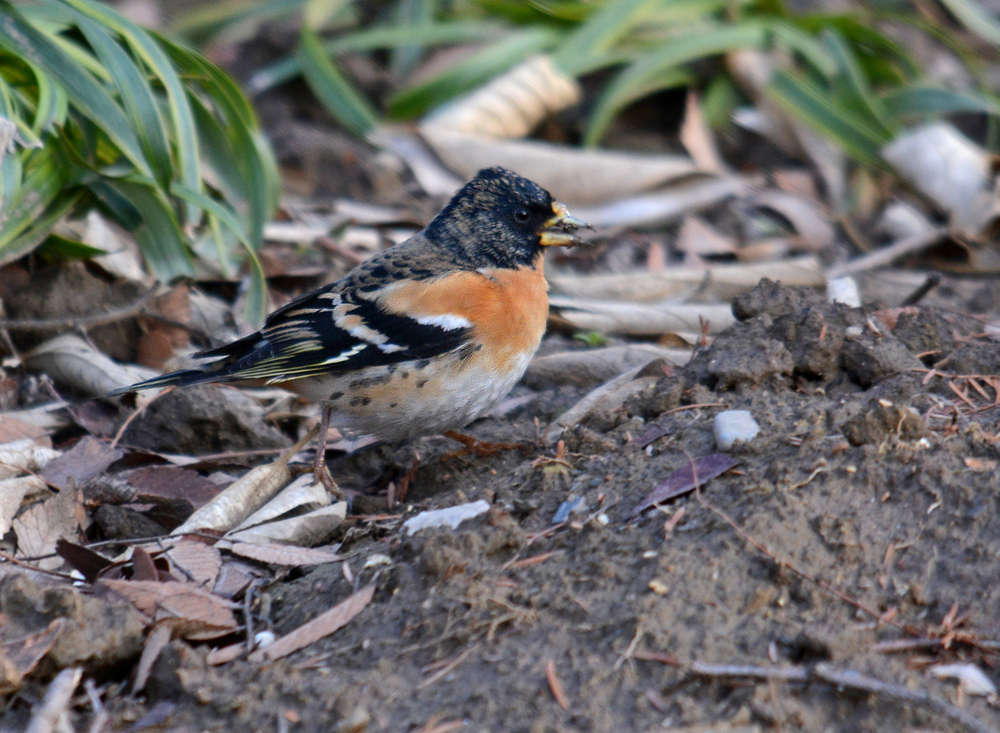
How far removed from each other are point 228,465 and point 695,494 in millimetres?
2001

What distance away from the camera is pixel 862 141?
6.71m

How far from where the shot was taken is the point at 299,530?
10.7 ft

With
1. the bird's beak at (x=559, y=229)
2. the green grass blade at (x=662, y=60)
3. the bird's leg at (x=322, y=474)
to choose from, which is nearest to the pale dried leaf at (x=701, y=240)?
the green grass blade at (x=662, y=60)

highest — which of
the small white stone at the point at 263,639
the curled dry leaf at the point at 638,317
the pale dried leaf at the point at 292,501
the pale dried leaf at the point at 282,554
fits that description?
the small white stone at the point at 263,639

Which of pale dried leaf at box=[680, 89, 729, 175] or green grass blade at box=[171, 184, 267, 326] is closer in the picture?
green grass blade at box=[171, 184, 267, 326]

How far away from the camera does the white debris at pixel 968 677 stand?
2141 mm

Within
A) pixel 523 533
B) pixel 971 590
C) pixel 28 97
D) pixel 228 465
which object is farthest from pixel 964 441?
pixel 28 97

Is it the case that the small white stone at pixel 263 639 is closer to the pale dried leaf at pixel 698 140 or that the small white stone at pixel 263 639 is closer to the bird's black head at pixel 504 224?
the bird's black head at pixel 504 224

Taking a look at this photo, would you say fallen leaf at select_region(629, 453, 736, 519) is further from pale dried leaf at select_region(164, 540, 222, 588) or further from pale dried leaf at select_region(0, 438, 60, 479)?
pale dried leaf at select_region(0, 438, 60, 479)

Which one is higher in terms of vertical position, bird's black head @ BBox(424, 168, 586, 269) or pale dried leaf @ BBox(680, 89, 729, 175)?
bird's black head @ BBox(424, 168, 586, 269)

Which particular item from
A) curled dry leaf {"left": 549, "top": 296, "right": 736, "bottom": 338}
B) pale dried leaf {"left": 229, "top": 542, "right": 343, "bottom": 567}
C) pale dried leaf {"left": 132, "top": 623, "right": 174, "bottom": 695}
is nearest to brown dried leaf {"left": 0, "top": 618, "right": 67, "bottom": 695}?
pale dried leaf {"left": 132, "top": 623, "right": 174, "bottom": 695}

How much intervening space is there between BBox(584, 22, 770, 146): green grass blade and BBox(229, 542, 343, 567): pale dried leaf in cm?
449

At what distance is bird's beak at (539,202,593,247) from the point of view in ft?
13.8

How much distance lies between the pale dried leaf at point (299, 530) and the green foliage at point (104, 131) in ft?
4.72
